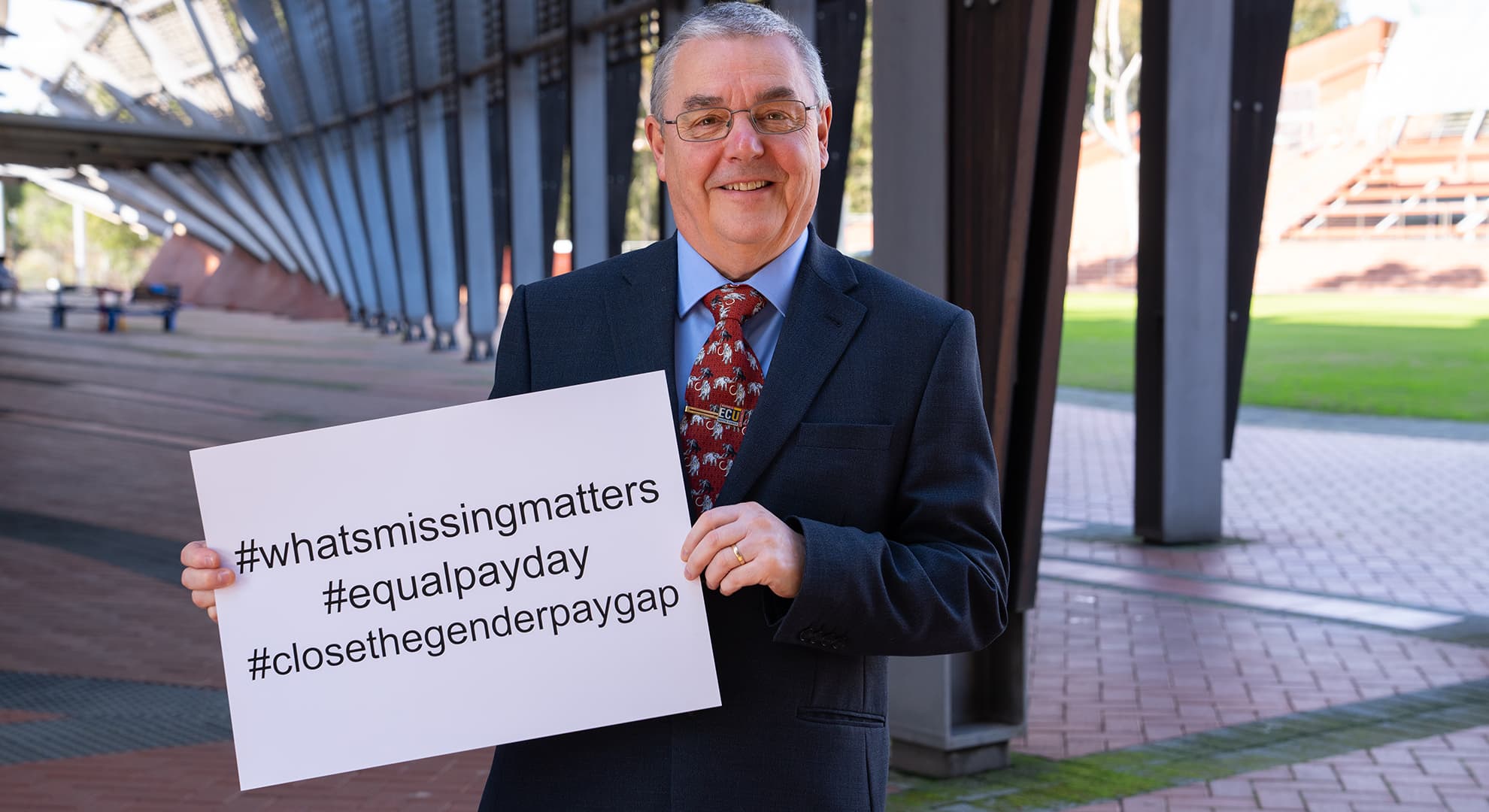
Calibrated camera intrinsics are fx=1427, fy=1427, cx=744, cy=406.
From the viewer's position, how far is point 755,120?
5.50 feet

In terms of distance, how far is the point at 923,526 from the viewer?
5.57 feet

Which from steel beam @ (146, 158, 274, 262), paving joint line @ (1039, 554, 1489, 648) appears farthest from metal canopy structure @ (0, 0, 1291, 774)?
paving joint line @ (1039, 554, 1489, 648)

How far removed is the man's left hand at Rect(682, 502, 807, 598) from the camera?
60.0 inches

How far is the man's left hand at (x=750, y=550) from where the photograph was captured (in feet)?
5.00

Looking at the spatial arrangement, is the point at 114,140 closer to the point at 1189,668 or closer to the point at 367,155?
the point at 367,155

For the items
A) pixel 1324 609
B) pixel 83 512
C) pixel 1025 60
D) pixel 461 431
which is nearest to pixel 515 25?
pixel 83 512

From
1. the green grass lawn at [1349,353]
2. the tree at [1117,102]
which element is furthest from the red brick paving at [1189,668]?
the tree at [1117,102]

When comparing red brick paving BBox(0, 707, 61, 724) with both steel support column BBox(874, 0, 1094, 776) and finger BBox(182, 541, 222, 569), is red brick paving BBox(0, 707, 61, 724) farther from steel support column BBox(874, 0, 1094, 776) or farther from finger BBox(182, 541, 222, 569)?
finger BBox(182, 541, 222, 569)

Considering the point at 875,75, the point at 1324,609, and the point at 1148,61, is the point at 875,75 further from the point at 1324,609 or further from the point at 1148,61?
the point at 1148,61

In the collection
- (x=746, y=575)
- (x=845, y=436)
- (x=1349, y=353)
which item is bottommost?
(x=1349, y=353)

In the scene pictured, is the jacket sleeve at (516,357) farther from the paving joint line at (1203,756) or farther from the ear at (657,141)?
the paving joint line at (1203,756)

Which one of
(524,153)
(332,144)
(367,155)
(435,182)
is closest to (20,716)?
(524,153)

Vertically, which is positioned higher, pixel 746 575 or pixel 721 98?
pixel 721 98

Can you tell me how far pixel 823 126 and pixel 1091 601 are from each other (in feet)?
19.9
